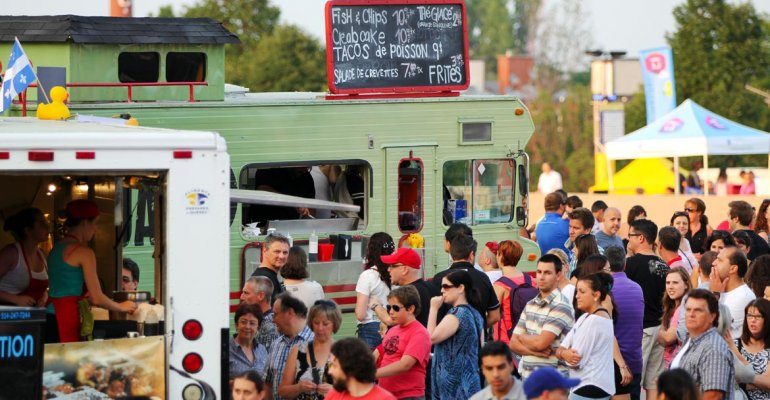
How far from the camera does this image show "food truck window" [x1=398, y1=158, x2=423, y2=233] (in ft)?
48.2

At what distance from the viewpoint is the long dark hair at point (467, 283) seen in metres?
9.98

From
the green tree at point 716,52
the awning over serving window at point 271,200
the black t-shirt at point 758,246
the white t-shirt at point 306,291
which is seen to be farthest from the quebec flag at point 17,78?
the green tree at point 716,52

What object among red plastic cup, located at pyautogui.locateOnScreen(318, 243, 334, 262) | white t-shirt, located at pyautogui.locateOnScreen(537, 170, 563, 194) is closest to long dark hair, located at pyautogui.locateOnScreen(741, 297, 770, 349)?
red plastic cup, located at pyautogui.locateOnScreen(318, 243, 334, 262)

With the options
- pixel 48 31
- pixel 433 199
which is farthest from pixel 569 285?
pixel 48 31

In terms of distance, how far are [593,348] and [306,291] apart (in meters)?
2.37

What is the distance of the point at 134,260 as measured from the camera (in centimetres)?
1259

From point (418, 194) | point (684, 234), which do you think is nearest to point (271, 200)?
point (418, 194)

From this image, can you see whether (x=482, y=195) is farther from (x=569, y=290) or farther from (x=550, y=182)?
(x=550, y=182)

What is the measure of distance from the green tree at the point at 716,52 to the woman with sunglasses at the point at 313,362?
39864 mm

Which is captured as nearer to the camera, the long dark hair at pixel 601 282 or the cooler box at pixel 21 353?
the cooler box at pixel 21 353

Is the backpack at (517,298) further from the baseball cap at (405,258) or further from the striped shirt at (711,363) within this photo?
the striped shirt at (711,363)

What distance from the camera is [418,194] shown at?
48.3 feet

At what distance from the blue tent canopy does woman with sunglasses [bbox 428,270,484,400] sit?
1763cm

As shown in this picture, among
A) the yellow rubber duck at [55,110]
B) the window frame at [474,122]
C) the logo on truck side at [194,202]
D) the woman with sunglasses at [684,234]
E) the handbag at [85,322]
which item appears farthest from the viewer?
the window frame at [474,122]
